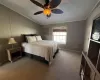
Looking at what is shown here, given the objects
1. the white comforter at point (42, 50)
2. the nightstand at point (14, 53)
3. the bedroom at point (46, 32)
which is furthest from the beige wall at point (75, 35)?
the nightstand at point (14, 53)

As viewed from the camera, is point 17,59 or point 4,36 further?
point 17,59

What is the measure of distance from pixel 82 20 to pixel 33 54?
367 centimetres

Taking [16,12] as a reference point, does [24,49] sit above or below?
below

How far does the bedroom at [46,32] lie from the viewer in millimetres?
2246

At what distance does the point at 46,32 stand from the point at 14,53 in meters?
3.09

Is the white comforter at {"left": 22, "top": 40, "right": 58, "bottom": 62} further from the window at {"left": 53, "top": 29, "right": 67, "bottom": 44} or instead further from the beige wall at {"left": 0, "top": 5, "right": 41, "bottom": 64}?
the window at {"left": 53, "top": 29, "right": 67, "bottom": 44}

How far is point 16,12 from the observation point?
3539 mm

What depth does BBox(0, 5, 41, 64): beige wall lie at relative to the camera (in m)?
2.90

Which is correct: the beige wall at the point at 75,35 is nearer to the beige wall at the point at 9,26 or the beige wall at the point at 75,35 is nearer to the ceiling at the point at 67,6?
the ceiling at the point at 67,6

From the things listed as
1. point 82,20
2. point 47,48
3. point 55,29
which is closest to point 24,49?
point 47,48

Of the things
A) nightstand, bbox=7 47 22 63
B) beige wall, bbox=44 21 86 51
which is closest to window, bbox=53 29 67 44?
beige wall, bbox=44 21 86 51

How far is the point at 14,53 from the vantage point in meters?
3.32

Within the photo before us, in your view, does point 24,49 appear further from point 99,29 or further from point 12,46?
point 99,29

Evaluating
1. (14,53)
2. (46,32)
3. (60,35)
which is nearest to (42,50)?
(14,53)
